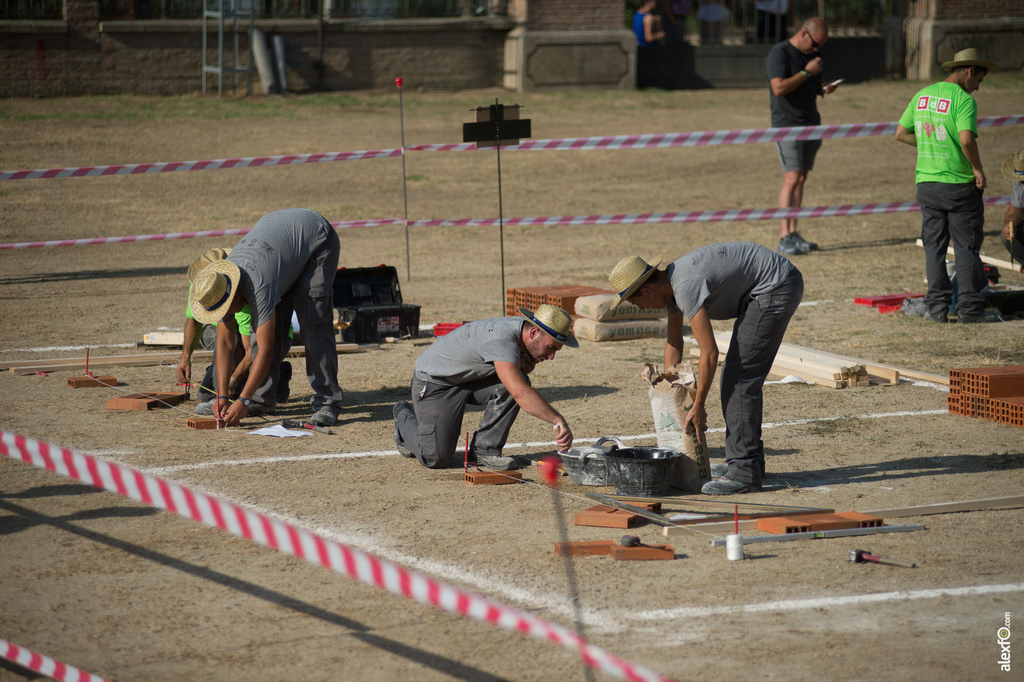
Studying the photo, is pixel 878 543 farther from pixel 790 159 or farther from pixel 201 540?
pixel 790 159

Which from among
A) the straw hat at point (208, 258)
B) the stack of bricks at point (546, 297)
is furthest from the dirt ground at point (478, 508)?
the straw hat at point (208, 258)

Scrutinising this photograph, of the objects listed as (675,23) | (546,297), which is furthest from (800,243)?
(675,23)

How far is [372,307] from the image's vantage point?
35.3 feet

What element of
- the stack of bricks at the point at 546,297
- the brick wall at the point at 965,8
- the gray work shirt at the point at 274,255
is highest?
the brick wall at the point at 965,8

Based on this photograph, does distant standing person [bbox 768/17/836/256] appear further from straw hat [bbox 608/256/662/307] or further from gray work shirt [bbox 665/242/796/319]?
straw hat [bbox 608/256/662/307]

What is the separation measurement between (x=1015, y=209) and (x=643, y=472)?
6692 mm

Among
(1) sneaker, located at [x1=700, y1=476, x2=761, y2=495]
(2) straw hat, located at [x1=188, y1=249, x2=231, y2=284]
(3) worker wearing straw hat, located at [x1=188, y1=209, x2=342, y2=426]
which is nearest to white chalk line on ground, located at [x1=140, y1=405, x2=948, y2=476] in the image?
(3) worker wearing straw hat, located at [x1=188, y1=209, x2=342, y2=426]

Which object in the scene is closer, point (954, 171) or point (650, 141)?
point (954, 171)

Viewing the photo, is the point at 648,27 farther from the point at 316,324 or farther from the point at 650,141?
the point at 316,324

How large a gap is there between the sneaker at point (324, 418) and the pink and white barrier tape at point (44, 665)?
12.5ft

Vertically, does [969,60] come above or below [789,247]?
above

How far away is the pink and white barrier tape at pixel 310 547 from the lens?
A: 11.6 feet

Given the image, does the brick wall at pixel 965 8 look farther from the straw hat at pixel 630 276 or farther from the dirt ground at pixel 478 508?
the straw hat at pixel 630 276

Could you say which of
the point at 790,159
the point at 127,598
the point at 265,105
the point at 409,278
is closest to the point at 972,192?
the point at 790,159
